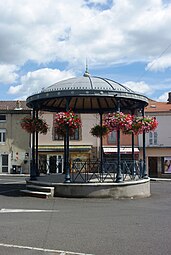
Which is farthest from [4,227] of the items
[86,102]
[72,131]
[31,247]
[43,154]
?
[43,154]

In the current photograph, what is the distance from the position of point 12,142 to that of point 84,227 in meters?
30.6

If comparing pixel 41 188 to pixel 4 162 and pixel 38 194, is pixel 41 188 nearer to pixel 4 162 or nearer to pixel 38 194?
pixel 38 194

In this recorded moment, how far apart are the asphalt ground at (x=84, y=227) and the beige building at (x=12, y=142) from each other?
25.4 m

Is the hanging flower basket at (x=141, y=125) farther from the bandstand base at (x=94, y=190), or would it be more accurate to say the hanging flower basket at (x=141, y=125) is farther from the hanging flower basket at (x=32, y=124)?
the hanging flower basket at (x=32, y=124)

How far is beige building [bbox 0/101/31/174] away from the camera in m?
37.2

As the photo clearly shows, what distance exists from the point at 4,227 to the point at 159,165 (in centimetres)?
2920

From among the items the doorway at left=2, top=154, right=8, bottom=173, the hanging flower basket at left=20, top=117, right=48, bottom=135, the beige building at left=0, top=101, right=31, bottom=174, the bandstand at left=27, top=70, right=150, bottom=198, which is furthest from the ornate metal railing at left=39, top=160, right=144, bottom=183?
the doorway at left=2, top=154, right=8, bottom=173

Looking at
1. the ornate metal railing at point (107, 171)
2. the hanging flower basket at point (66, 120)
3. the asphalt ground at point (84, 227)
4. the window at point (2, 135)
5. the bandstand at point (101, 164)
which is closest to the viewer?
the asphalt ground at point (84, 227)

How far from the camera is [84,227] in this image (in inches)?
312

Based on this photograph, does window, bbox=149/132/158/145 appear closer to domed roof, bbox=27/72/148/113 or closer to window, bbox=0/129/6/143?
window, bbox=0/129/6/143

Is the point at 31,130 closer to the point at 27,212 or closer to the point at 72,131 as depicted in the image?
the point at 72,131

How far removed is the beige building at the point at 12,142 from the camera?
37.2 m

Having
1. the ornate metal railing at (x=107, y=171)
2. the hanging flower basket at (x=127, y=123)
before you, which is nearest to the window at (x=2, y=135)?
the ornate metal railing at (x=107, y=171)

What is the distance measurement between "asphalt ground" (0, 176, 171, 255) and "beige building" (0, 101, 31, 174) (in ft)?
83.4
